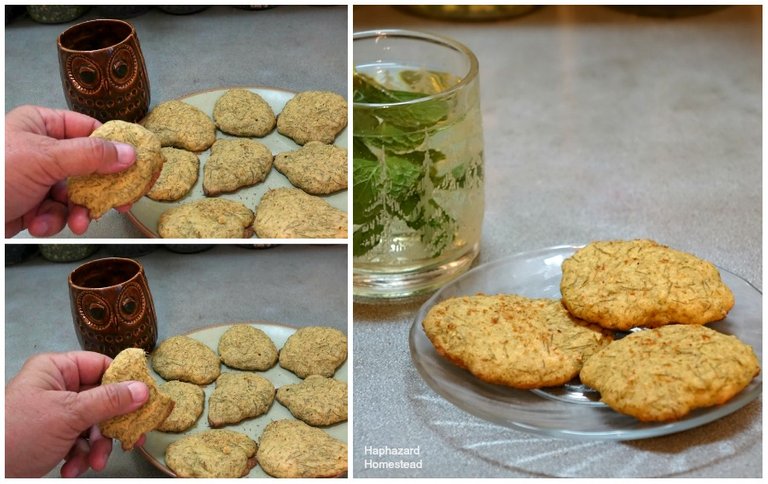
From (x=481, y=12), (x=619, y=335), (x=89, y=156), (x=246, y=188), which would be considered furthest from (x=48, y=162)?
(x=481, y=12)

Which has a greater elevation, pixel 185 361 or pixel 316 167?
pixel 316 167

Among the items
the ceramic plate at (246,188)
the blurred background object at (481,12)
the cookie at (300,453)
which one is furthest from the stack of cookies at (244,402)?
the blurred background object at (481,12)

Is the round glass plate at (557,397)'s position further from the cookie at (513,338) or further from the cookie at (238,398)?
the cookie at (238,398)

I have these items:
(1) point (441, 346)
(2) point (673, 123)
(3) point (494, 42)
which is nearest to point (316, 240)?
(1) point (441, 346)

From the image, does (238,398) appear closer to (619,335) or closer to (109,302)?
(109,302)

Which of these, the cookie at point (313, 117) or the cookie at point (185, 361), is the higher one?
the cookie at point (313, 117)
